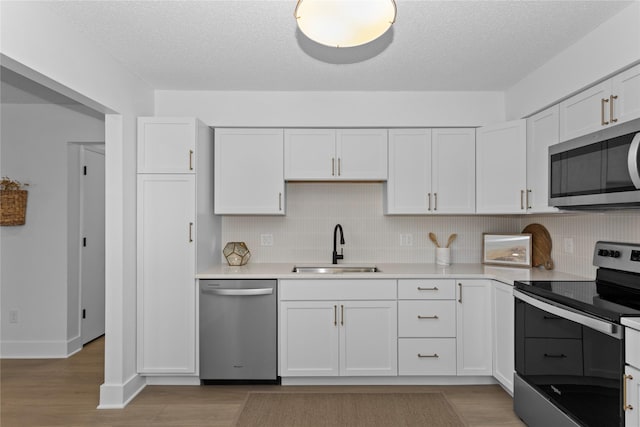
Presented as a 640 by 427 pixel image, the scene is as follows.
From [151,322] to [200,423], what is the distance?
876 mm

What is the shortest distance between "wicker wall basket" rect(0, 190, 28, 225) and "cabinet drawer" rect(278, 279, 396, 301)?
267 centimetres

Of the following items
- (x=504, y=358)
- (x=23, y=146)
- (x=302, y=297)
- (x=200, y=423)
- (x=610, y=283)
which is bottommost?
(x=200, y=423)

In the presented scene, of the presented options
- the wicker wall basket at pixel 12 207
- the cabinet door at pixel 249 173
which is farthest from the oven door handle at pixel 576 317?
the wicker wall basket at pixel 12 207

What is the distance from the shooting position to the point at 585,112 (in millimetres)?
2453

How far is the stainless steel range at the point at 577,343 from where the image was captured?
1.76 meters

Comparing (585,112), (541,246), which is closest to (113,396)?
(541,246)

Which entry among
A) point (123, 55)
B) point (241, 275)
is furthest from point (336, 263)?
point (123, 55)

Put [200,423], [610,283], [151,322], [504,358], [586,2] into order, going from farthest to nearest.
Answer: [151,322]
[504,358]
[200,423]
[610,283]
[586,2]

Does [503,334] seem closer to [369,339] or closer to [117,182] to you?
[369,339]

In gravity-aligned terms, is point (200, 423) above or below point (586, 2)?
below

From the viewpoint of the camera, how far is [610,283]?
2.23m

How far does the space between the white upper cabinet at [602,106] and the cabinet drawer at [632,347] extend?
43.4 inches

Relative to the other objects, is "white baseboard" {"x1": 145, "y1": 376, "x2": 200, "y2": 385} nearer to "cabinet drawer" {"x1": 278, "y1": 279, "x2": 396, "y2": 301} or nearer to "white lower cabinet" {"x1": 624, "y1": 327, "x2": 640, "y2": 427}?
"cabinet drawer" {"x1": 278, "y1": 279, "x2": 396, "y2": 301}

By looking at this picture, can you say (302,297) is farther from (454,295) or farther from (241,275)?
(454,295)
